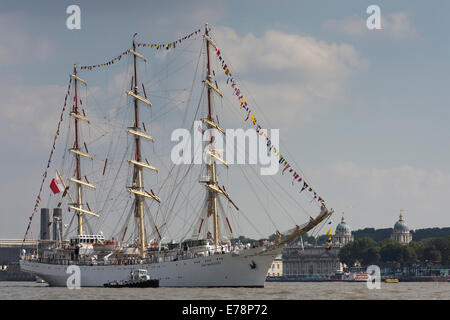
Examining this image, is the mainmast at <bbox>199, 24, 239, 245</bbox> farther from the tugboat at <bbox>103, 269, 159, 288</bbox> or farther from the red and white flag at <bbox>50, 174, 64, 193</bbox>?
the red and white flag at <bbox>50, 174, 64, 193</bbox>

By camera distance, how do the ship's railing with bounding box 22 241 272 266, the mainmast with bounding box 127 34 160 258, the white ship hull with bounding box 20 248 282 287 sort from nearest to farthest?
the white ship hull with bounding box 20 248 282 287 → the ship's railing with bounding box 22 241 272 266 → the mainmast with bounding box 127 34 160 258

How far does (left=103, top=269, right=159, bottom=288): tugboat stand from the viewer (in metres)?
108

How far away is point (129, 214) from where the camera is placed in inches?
5094

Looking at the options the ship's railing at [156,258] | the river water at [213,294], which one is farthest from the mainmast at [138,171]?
the river water at [213,294]

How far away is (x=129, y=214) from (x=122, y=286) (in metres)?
20.7

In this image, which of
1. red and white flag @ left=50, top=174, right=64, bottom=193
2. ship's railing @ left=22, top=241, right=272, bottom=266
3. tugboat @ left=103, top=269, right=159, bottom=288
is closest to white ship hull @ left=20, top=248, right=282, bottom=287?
ship's railing @ left=22, top=241, right=272, bottom=266

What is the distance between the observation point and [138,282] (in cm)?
10838

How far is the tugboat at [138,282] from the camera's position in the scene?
108 m

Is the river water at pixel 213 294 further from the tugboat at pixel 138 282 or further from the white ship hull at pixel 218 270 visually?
the tugboat at pixel 138 282

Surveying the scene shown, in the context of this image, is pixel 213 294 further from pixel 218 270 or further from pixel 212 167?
pixel 212 167
